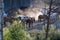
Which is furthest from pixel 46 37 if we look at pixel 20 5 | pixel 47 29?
pixel 20 5

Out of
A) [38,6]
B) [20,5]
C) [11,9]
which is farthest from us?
[38,6]

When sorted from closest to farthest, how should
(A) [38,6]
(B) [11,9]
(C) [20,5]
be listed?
1. (B) [11,9]
2. (C) [20,5]
3. (A) [38,6]

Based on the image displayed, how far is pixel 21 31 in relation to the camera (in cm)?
634

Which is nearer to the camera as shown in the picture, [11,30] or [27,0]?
[11,30]

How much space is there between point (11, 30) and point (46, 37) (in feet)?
3.48

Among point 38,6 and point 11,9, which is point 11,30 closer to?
point 11,9

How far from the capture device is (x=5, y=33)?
6379 millimetres

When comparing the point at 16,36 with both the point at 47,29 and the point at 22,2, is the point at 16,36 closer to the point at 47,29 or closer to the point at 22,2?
the point at 47,29

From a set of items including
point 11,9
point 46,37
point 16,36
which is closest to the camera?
point 16,36

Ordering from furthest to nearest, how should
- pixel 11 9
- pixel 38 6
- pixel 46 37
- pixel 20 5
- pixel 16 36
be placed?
pixel 38 6 < pixel 20 5 < pixel 11 9 < pixel 46 37 < pixel 16 36

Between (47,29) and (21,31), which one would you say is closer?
(21,31)

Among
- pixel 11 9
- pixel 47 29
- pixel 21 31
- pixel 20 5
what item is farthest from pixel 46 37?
pixel 20 5

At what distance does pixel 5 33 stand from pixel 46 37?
1.19 meters

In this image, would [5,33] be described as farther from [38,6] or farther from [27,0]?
[38,6]
